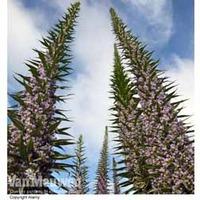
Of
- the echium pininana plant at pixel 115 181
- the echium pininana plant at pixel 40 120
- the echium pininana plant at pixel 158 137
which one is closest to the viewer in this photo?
the echium pininana plant at pixel 158 137

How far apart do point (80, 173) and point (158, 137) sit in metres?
0.81

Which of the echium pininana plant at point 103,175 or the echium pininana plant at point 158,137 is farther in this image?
the echium pininana plant at point 103,175

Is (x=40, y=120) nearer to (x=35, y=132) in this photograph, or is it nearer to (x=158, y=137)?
(x=35, y=132)

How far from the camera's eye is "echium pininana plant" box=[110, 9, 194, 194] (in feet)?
13.6

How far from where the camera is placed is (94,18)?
4.86m

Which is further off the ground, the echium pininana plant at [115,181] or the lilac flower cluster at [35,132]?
the lilac flower cluster at [35,132]

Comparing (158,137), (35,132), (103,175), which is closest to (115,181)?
(103,175)

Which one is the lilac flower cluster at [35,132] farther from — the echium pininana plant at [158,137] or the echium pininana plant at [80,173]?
the echium pininana plant at [158,137]

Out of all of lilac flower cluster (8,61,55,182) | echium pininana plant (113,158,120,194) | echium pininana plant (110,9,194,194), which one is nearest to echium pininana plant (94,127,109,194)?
echium pininana plant (113,158,120,194)

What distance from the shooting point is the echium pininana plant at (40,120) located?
427 cm

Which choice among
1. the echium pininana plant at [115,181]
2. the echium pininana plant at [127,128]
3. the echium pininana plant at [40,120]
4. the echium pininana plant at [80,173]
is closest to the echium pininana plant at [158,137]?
→ the echium pininana plant at [127,128]

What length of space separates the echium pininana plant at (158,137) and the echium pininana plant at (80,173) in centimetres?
45

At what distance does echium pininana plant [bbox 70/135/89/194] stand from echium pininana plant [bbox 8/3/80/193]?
0.20m
